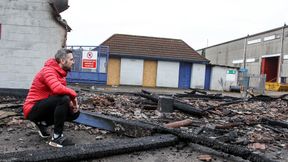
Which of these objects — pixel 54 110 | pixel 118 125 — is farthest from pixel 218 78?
pixel 54 110

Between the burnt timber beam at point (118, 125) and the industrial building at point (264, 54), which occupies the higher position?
the industrial building at point (264, 54)

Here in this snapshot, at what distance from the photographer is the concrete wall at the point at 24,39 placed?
1029 centimetres

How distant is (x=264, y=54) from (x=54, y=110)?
41762 millimetres

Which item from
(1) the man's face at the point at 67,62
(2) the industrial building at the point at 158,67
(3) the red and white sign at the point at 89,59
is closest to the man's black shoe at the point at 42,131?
(1) the man's face at the point at 67,62

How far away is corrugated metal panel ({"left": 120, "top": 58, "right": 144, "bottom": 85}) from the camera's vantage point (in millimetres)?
30250

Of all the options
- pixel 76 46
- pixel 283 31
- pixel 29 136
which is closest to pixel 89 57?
pixel 76 46

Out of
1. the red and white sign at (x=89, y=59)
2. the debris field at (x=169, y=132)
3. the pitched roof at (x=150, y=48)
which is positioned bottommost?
the debris field at (x=169, y=132)

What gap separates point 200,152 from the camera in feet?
15.8

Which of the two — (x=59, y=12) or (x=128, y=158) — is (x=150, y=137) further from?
(x=59, y=12)

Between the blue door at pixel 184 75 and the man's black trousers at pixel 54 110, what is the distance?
27.4 metres

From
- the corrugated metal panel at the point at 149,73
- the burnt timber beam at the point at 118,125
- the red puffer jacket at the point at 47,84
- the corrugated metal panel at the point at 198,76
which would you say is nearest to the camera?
the red puffer jacket at the point at 47,84

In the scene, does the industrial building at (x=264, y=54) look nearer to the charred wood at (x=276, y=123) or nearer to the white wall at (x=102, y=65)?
the white wall at (x=102, y=65)

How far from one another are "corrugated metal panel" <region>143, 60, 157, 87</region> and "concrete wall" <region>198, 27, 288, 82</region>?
16.4 metres

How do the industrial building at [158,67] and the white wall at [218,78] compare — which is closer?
the industrial building at [158,67]
